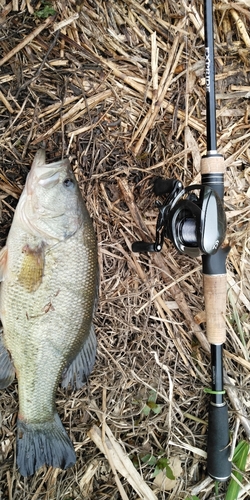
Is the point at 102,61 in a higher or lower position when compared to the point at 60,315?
higher

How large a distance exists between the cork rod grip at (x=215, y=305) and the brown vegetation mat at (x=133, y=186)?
0.27m

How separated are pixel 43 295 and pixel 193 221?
30.3 inches

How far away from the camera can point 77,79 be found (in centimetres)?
223

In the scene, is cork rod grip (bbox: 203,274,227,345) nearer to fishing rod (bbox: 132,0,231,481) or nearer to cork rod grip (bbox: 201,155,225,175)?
fishing rod (bbox: 132,0,231,481)

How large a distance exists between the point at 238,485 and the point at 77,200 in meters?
1.86

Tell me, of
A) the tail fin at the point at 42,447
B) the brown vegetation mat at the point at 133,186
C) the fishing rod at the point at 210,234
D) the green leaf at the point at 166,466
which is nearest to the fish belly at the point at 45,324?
the tail fin at the point at 42,447

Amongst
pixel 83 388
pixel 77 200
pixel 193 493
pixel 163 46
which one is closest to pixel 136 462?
pixel 193 493

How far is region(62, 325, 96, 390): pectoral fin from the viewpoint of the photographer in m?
2.16

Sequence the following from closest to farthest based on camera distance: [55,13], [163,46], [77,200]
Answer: [77,200], [55,13], [163,46]

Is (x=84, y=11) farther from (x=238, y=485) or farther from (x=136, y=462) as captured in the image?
(x=238, y=485)

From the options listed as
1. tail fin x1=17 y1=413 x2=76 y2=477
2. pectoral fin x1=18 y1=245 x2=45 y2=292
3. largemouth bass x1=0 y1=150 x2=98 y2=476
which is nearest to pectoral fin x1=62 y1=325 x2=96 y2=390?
largemouth bass x1=0 y1=150 x2=98 y2=476

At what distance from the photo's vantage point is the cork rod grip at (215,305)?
210cm

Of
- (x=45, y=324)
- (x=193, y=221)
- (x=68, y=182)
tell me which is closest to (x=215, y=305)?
(x=193, y=221)

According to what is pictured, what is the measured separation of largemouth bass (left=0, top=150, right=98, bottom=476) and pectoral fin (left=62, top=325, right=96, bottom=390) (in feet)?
0.06
